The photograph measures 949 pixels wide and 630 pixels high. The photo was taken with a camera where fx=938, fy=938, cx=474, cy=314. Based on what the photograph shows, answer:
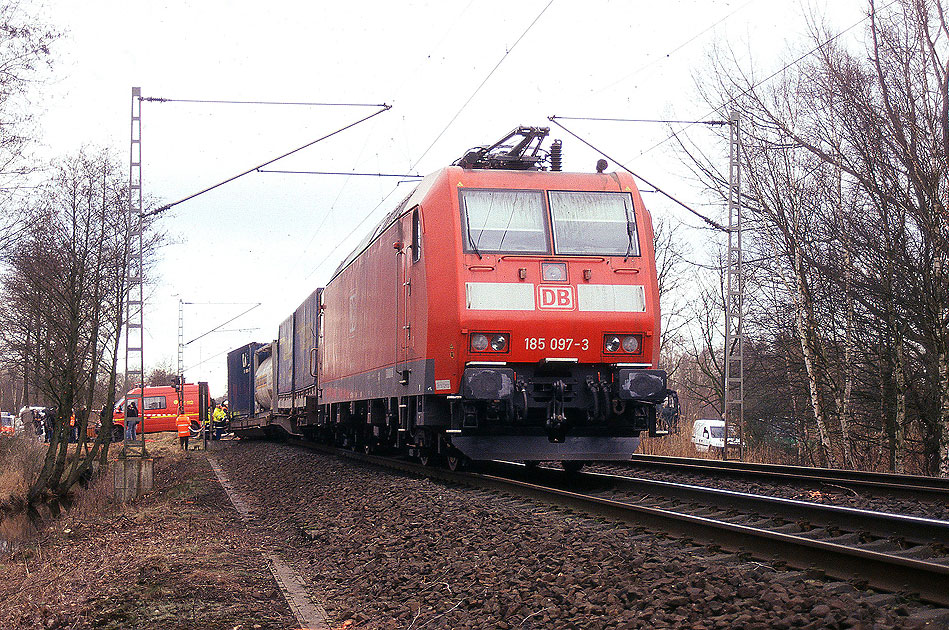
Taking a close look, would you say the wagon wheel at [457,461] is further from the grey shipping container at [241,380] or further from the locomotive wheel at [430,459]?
the grey shipping container at [241,380]

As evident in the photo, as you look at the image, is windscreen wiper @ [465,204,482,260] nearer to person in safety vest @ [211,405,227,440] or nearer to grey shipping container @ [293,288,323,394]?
grey shipping container @ [293,288,323,394]

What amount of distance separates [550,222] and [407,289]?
79.3 inches

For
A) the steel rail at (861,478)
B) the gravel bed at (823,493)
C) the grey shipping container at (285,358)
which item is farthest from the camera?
the grey shipping container at (285,358)

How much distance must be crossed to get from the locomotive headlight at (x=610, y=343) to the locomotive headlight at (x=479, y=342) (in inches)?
53.4

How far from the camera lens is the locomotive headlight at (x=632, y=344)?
10570mm

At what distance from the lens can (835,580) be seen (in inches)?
203

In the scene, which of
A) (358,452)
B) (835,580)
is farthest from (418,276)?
(358,452)

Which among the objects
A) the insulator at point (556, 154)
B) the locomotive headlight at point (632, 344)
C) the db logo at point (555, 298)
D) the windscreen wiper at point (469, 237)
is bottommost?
the locomotive headlight at point (632, 344)

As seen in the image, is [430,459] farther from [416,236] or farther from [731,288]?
[731,288]

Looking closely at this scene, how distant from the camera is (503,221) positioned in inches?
428

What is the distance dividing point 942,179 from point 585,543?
11828 mm

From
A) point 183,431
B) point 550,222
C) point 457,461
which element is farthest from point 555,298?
point 183,431

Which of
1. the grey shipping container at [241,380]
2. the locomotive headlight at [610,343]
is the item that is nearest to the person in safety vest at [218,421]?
the grey shipping container at [241,380]

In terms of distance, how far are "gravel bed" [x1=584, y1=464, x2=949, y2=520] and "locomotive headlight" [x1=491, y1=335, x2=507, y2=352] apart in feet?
9.60
